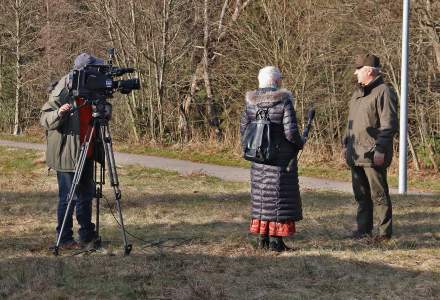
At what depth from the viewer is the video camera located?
571 centimetres

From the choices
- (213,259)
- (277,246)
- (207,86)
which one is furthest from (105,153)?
(207,86)

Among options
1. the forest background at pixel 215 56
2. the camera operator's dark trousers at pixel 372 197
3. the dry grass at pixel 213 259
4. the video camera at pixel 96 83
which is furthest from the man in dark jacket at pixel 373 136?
the forest background at pixel 215 56

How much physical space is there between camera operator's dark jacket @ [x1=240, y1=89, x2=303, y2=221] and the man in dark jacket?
0.84 m

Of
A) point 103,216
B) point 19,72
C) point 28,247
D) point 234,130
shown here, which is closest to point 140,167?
point 234,130

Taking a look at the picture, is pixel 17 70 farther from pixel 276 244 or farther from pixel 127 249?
pixel 276 244

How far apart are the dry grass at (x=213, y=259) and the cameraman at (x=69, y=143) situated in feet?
1.20

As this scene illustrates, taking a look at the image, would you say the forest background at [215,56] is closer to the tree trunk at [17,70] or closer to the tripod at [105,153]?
the tree trunk at [17,70]

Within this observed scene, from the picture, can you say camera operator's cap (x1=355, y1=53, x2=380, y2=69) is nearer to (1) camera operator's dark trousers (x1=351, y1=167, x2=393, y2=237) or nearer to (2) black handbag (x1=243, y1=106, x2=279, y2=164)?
(1) camera operator's dark trousers (x1=351, y1=167, x2=393, y2=237)

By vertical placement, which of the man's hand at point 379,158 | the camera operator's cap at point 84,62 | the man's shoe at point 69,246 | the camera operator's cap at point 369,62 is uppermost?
the camera operator's cap at point 369,62

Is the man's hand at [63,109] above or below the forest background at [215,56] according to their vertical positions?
below

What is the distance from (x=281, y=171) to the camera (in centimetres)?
586

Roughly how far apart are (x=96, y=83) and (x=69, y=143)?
25.8 inches

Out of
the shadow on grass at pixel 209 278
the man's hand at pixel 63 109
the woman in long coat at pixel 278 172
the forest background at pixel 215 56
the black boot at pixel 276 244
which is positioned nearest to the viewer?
the shadow on grass at pixel 209 278

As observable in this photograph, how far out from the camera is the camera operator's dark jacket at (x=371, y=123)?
6180 mm
